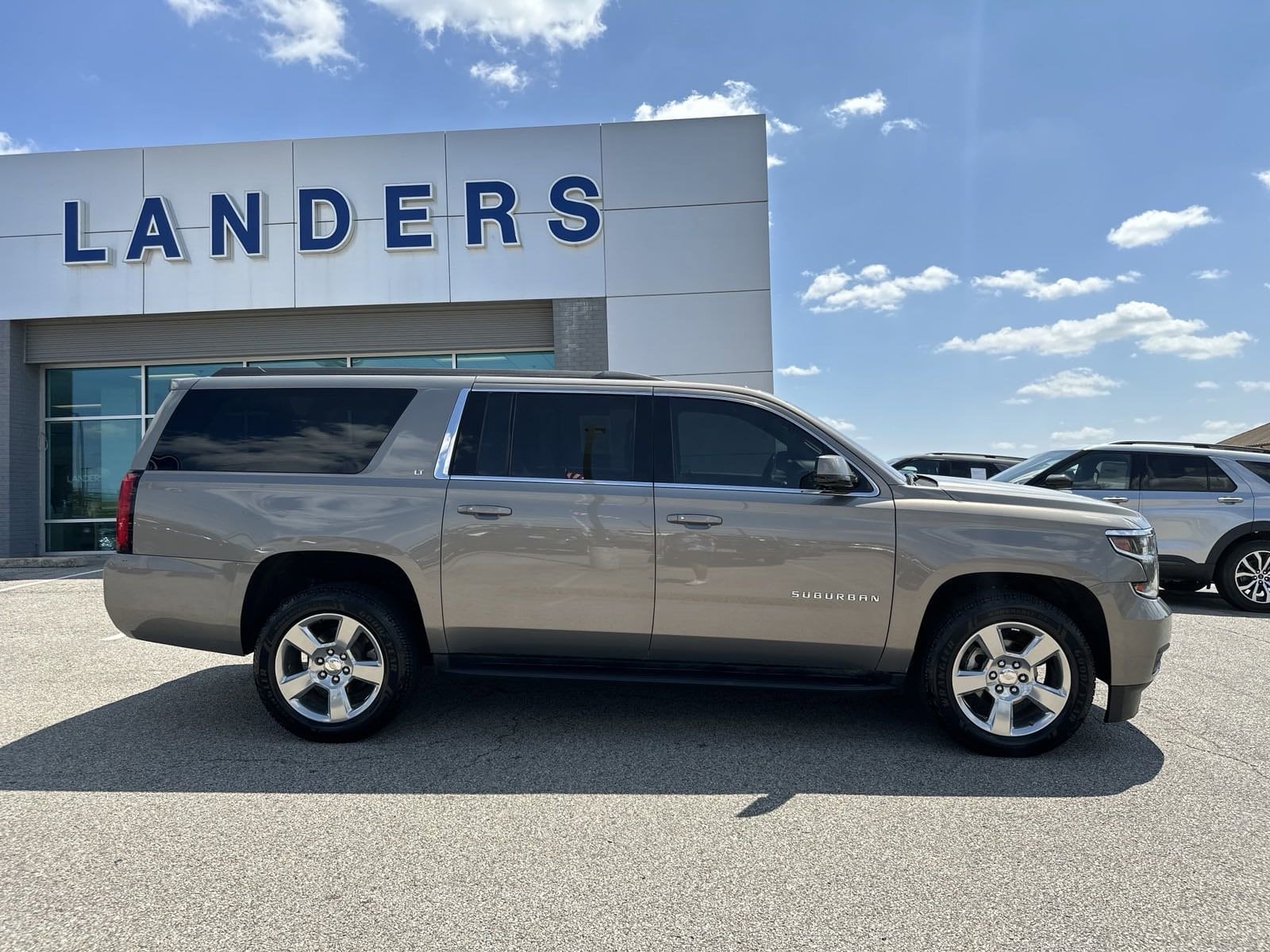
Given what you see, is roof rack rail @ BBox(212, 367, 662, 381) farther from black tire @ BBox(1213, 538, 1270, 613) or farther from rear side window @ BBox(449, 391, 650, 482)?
black tire @ BBox(1213, 538, 1270, 613)

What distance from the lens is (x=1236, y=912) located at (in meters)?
2.83

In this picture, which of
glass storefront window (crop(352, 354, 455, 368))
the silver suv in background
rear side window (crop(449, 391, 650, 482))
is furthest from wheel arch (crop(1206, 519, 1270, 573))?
glass storefront window (crop(352, 354, 455, 368))

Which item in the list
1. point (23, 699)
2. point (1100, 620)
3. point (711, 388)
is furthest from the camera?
point (23, 699)

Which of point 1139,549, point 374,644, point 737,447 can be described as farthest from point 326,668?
point 1139,549

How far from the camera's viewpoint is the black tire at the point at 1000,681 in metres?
4.24

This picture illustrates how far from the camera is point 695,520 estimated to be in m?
4.33

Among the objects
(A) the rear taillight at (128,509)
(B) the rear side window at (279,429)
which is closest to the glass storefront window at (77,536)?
(A) the rear taillight at (128,509)

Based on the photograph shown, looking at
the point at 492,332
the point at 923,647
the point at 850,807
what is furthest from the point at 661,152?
the point at 850,807

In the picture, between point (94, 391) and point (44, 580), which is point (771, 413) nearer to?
point (44, 580)

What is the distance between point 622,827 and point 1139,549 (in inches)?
120

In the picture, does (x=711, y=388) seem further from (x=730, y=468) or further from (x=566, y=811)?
(x=566, y=811)

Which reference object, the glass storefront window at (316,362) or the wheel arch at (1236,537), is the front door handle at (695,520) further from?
the glass storefront window at (316,362)

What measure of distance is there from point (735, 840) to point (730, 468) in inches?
75.1

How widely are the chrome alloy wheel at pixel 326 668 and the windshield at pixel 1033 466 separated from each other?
7586mm
